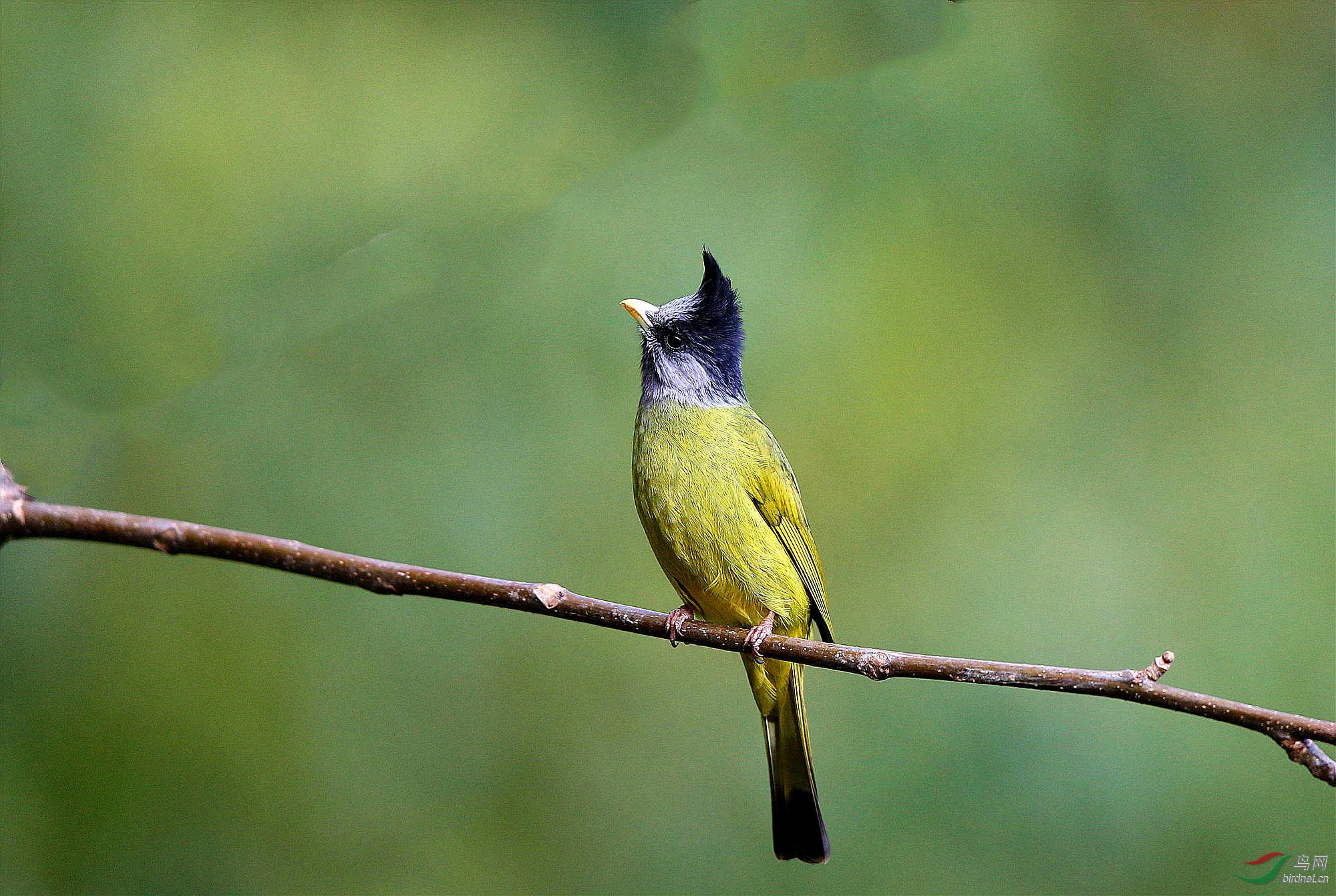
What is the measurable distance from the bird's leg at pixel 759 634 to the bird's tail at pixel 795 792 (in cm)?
18

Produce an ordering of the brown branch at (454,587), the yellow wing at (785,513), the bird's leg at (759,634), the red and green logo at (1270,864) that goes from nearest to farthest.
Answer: the brown branch at (454,587)
the bird's leg at (759,634)
the yellow wing at (785,513)
the red and green logo at (1270,864)

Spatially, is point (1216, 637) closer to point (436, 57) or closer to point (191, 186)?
point (436, 57)

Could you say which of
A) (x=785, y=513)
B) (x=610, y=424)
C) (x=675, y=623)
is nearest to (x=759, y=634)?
(x=675, y=623)

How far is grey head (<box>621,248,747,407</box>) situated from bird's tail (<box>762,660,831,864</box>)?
68 centimetres

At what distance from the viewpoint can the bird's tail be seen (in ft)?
7.57

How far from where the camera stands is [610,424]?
325cm


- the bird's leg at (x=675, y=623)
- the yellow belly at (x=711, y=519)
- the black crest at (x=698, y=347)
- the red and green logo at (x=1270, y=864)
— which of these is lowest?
the red and green logo at (x=1270, y=864)

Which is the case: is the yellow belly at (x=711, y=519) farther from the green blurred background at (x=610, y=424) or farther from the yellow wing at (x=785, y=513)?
the green blurred background at (x=610, y=424)

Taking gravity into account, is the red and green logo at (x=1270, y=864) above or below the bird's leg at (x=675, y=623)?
below

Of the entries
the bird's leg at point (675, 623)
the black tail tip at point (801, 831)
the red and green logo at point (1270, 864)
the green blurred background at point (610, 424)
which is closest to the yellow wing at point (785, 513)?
the bird's leg at point (675, 623)

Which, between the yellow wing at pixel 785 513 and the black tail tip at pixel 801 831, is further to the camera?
the black tail tip at pixel 801 831

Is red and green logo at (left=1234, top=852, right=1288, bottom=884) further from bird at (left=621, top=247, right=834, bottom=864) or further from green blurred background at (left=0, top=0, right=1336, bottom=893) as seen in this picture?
bird at (left=621, top=247, right=834, bottom=864)

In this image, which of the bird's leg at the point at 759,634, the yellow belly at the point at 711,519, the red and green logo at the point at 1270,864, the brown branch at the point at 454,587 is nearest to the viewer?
the brown branch at the point at 454,587

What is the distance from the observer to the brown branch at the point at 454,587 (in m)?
1.25
